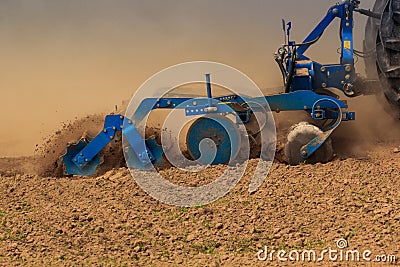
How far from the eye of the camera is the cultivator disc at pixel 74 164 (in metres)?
6.83

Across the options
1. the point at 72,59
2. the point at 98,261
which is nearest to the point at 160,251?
the point at 98,261

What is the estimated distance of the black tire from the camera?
20.6 feet

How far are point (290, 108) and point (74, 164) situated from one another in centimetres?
259

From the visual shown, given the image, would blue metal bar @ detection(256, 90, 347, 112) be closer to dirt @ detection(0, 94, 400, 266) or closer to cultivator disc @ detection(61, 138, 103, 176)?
dirt @ detection(0, 94, 400, 266)

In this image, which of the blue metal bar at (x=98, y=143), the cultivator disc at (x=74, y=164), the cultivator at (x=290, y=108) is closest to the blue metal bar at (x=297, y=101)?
the cultivator at (x=290, y=108)

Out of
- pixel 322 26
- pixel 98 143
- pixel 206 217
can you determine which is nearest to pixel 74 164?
pixel 98 143

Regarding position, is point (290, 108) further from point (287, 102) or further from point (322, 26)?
point (322, 26)

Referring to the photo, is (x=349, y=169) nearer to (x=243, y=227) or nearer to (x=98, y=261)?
(x=243, y=227)

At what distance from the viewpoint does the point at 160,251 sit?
4348 mm

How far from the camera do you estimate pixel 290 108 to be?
6535 mm

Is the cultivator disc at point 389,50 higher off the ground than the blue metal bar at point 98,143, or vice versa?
the cultivator disc at point 389,50

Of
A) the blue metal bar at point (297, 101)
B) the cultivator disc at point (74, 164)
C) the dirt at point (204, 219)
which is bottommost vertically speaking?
the dirt at point (204, 219)

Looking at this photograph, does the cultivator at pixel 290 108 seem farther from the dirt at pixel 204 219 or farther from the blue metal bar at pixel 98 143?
the dirt at pixel 204 219

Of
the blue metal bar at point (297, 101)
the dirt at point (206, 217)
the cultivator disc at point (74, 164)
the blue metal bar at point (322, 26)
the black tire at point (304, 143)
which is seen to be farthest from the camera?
the cultivator disc at point (74, 164)
